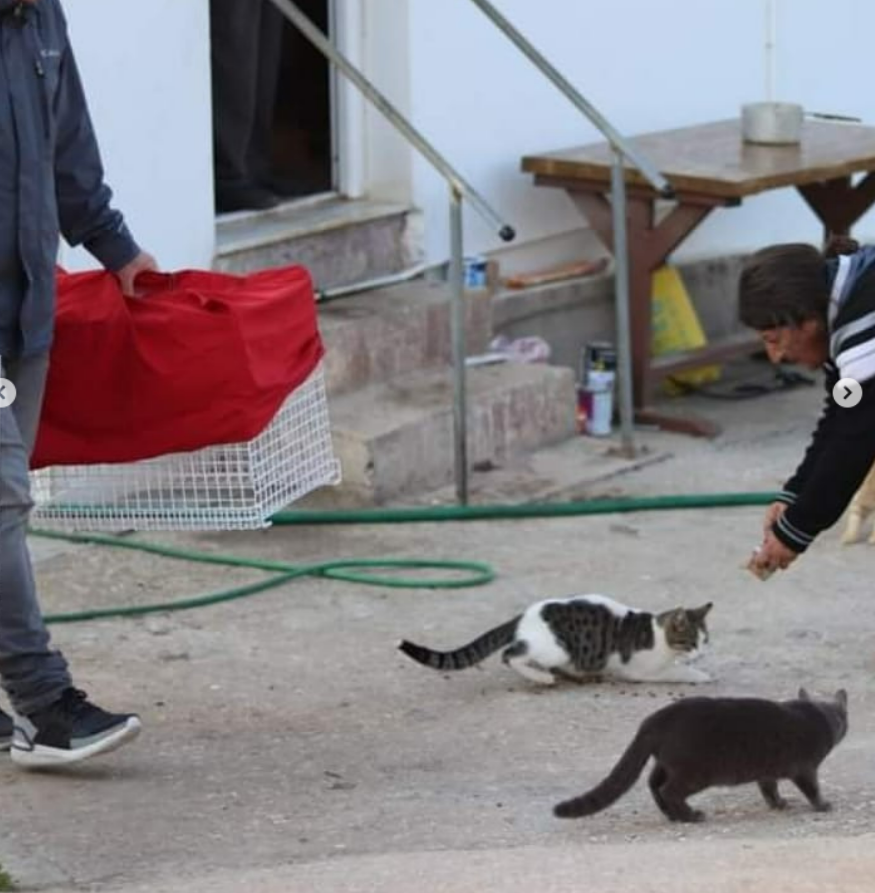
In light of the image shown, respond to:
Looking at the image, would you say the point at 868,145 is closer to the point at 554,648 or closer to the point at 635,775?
the point at 554,648

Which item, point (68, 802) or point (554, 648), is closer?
point (68, 802)

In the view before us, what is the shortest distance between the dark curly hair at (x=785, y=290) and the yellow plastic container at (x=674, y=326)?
14.6 feet

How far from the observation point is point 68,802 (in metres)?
4.96

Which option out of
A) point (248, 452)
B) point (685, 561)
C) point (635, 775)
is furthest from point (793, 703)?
point (685, 561)

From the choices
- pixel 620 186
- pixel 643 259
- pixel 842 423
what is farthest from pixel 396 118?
pixel 842 423

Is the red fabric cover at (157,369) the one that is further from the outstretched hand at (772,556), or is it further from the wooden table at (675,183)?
the wooden table at (675,183)

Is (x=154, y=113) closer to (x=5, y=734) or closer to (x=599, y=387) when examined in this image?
(x=599, y=387)

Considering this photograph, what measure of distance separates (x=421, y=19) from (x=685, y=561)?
98.1 inches

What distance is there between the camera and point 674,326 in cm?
947

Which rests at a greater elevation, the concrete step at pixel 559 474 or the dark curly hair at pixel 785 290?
the dark curly hair at pixel 785 290

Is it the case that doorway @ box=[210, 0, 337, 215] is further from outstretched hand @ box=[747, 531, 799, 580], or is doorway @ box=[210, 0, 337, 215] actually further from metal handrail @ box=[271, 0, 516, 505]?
outstretched hand @ box=[747, 531, 799, 580]

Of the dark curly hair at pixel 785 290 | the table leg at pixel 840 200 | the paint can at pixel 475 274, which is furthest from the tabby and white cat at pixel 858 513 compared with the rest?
the table leg at pixel 840 200

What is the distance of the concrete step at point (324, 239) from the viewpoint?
8016 millimetres

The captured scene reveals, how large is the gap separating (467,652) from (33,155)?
1755 millimetres
